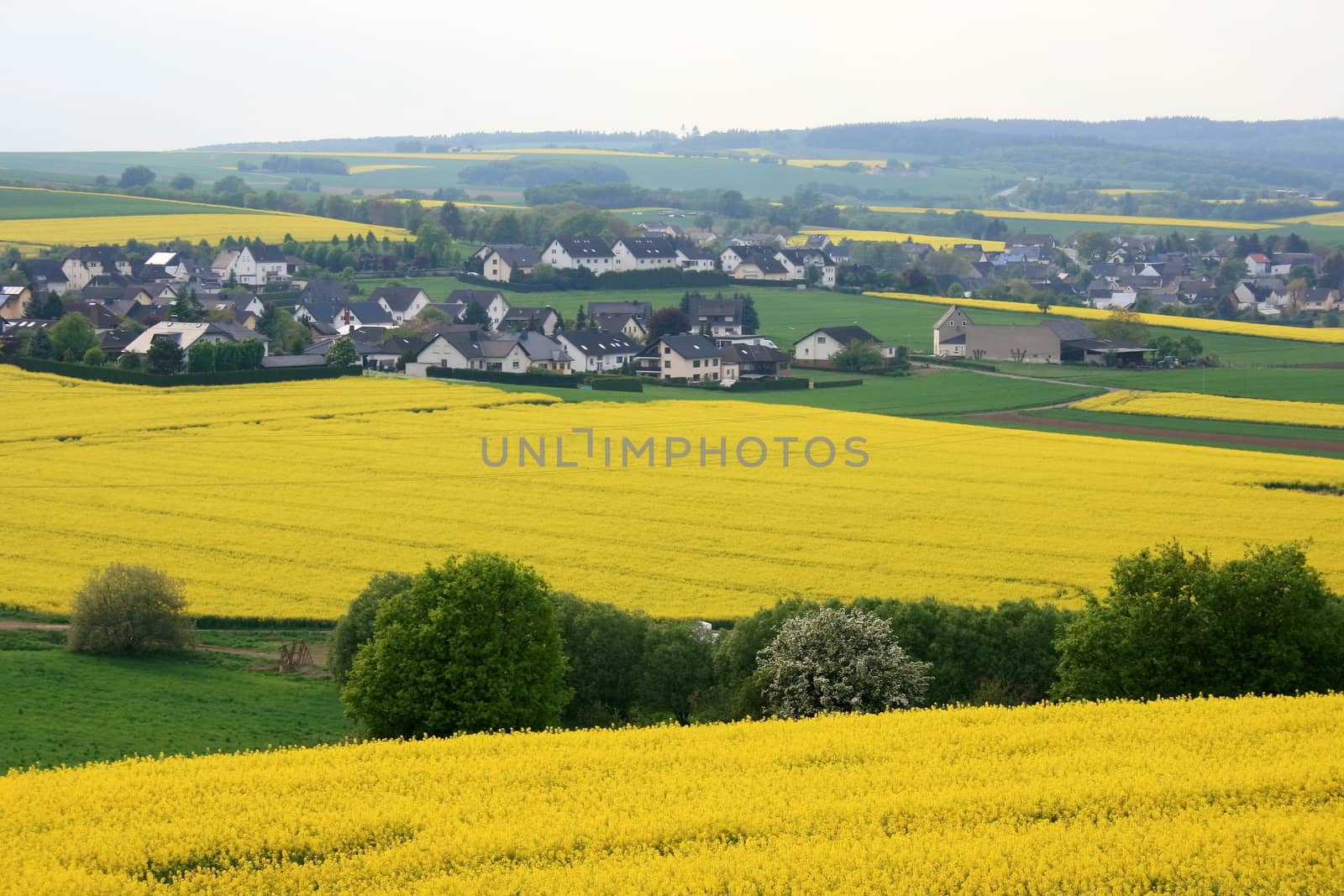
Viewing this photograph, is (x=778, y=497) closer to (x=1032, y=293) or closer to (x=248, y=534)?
(x=248, y=534)

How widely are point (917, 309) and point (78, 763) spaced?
96.0 m

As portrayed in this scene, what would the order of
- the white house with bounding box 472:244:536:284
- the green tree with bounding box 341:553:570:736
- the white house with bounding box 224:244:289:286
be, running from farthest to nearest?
the white house with bounding box 472:244:536:284 < the white house with bounding box 224:244:289:286 < the green tree with bounding box 341:553:570:736

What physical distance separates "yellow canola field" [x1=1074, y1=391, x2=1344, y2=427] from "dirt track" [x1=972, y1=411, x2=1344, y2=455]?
407 centimetres

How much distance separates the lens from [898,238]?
187 meters

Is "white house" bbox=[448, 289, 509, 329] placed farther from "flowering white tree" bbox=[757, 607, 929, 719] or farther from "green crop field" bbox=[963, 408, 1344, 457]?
"flowering white tree" bbox=[757, 607, 929, 719]

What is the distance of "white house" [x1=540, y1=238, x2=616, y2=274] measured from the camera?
132 meters

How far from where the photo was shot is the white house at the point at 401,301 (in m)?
105

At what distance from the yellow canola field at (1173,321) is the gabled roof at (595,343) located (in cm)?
3372

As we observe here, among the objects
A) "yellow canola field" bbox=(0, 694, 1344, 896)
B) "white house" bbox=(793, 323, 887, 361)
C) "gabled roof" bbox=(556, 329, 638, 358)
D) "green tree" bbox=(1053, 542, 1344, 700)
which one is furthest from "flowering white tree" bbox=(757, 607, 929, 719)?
"white house" bbox=(793, 323, 887, 361)

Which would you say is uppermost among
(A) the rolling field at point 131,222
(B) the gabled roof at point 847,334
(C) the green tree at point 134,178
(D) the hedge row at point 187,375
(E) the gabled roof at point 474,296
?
(C) the green tree at point 134,178

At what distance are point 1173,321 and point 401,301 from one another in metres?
56.0

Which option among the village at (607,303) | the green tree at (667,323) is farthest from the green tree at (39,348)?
the green tree at (667,323)

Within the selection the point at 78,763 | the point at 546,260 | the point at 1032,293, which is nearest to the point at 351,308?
the point at 546,260

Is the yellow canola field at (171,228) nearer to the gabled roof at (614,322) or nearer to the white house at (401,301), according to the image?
the white house at (401,301)
